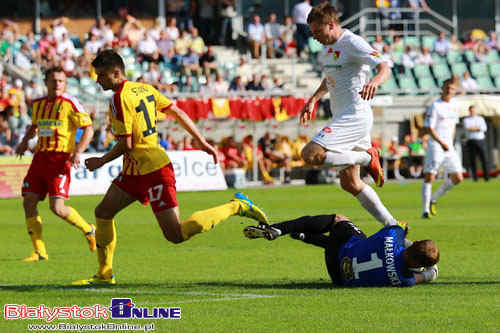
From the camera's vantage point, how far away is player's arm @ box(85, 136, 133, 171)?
8523mm

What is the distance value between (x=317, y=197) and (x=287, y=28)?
14.8 metres

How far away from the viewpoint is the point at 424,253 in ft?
26.5

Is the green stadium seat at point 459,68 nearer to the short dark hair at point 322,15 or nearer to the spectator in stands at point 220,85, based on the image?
the spectator in stands at point 220,85

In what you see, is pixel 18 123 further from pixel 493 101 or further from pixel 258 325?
pixel 258 325

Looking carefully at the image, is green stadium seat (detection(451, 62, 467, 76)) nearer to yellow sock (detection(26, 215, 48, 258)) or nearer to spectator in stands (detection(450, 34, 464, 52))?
spectator in stands (detection(450, 34, 464, 52))

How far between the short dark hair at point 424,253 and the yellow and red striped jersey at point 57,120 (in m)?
4.92

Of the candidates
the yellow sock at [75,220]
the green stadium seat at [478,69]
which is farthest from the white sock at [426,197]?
the green stadium seat at [478,69]

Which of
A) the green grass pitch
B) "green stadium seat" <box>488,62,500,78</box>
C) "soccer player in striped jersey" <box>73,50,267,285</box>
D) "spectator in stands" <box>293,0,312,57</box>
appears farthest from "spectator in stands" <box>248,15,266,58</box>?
"soccer player in striped jersey" <box>73,50,267,285</box>

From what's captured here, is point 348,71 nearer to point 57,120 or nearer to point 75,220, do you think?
point 57,120

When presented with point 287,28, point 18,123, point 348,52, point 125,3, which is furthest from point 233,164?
point 348,52

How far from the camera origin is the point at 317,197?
24.3m

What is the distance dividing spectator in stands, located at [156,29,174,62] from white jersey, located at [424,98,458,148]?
17596 millimetres

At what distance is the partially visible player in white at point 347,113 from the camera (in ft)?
32.5

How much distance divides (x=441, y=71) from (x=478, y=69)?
1.39 meters
